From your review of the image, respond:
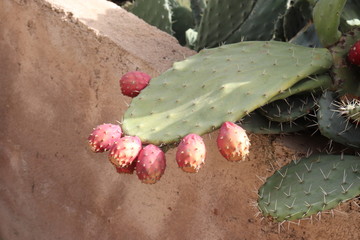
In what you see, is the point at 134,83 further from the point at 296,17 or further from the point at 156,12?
the point at 156,12

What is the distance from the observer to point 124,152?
150 centimetres

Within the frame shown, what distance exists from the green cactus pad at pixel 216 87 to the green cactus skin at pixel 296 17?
0.45 m

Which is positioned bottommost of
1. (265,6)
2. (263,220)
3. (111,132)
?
(263,220)

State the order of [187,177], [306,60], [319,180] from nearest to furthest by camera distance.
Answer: [319,180] < [306,60] < [187,177]

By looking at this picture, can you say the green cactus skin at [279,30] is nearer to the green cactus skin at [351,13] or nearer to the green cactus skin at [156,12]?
the green cactus skin at [351,13]

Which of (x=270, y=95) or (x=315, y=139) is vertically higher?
(x=270, y=95)

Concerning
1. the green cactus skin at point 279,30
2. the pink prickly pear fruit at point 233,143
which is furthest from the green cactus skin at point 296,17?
the pink prickly pear fruit at point 233,143

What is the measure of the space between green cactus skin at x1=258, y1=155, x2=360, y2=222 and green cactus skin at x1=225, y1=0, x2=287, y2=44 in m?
0.78

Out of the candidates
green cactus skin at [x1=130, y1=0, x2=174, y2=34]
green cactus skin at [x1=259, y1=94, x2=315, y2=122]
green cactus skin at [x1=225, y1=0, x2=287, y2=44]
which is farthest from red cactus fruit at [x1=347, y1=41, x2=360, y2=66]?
green cactus skin at [x1=130, y1=0, x2=174, y2=34]

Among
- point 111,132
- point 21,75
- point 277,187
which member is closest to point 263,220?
point 277,187

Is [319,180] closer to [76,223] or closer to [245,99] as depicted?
[245,99]

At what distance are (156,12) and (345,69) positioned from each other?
1212 mm

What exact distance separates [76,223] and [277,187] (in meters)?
1.05

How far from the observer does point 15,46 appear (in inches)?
99.3
